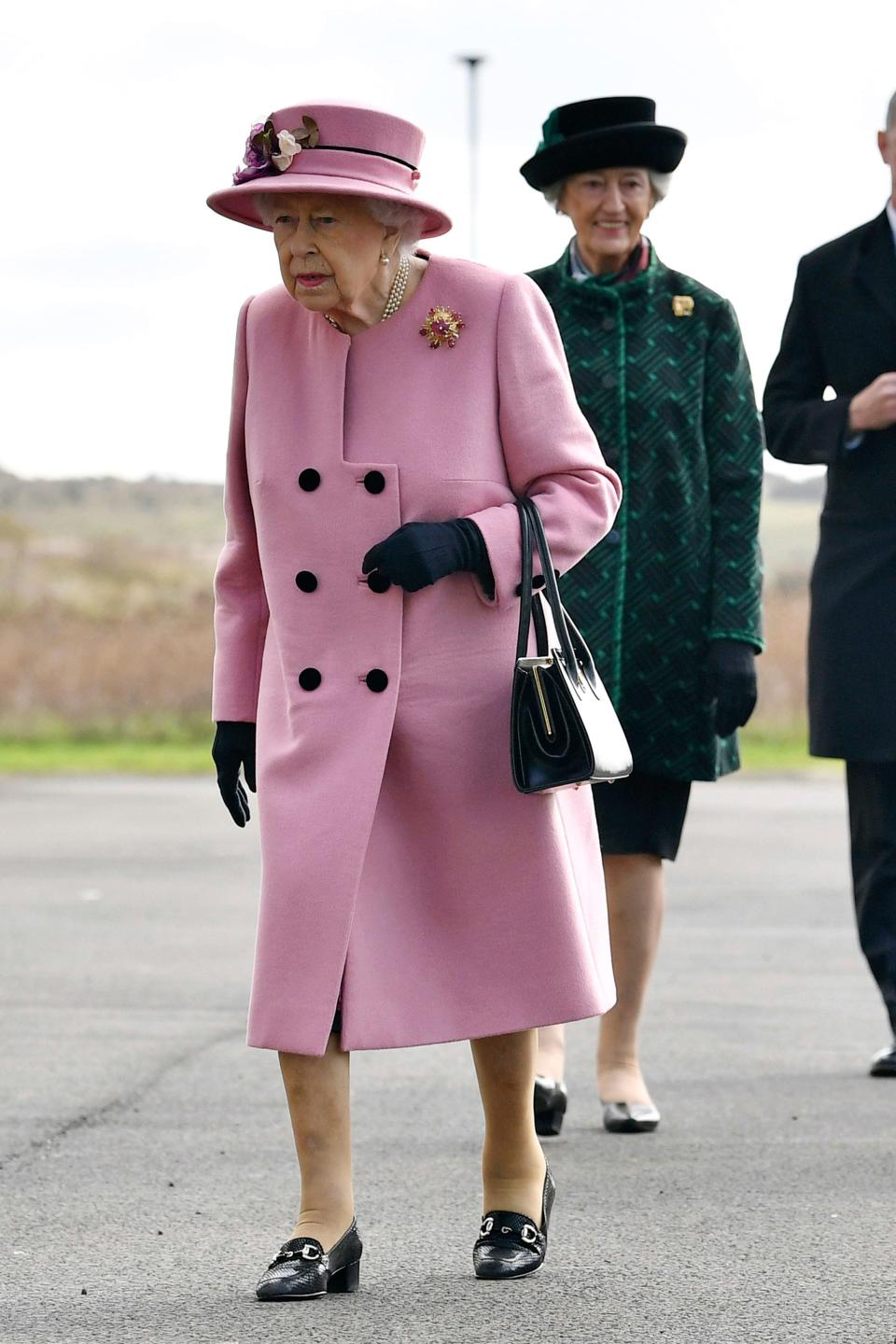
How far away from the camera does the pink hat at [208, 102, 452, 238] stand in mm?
4188

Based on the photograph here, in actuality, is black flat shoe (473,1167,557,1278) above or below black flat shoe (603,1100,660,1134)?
above

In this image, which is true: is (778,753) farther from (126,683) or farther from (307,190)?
(307,190)

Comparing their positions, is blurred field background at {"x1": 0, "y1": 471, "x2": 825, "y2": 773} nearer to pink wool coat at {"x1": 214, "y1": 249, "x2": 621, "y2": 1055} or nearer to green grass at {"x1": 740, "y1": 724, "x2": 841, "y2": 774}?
green grass at {"x1": 740, "y1": 724, "x2": 841, "y2": 774}

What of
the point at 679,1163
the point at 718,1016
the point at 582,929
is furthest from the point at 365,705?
the point at 718,1016

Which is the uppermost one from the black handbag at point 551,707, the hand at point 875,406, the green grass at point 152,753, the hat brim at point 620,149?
the hat brim at point 620,149

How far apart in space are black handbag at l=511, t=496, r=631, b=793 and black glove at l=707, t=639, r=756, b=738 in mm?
1495

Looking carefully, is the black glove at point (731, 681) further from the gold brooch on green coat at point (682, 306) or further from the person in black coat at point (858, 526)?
the gold brooch on green coat at point (682, 306)

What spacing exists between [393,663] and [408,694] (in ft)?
0.20

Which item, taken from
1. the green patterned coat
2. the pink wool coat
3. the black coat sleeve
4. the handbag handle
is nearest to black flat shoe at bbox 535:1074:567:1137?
the green patterned coat

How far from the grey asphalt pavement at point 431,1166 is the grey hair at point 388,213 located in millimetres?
1780

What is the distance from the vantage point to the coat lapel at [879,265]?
6.40 metres

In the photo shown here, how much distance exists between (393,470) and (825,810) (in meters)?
12.7

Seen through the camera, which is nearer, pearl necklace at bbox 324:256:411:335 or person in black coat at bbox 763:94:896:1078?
pearl necklace at bbox 324:256:411:335

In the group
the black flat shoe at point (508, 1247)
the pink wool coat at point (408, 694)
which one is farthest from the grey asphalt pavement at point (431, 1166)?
the pink wool coat at point (408, 694)
